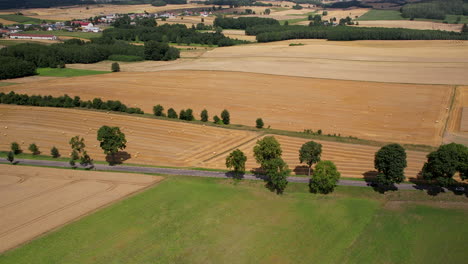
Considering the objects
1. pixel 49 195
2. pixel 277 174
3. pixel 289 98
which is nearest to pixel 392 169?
pixel 277 174

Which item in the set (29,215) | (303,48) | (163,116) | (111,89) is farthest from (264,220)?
(303,48)

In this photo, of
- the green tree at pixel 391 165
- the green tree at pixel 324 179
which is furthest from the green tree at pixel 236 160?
the green tree at pixel 391 165

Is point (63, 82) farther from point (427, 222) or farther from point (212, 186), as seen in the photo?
point (427, 222)

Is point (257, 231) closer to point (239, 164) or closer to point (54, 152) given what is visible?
point (239, 164)

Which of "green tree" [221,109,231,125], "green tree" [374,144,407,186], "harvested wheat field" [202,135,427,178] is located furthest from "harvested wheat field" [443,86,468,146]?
"green tree" [221,109,231,125]

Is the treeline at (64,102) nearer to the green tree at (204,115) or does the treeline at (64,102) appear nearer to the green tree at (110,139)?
the green tree at (204,115)

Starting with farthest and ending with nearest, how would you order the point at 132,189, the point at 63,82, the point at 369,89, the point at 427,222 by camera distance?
1. the point at 63,82
2. the point at 369,89
3. the point at 132,189
4. the point at 427,222
